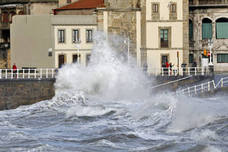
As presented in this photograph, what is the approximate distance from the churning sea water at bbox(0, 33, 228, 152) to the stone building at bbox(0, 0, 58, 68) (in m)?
17.1

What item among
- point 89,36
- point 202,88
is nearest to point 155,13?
point 89,36

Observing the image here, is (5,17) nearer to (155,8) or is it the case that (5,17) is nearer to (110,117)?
(155,8)

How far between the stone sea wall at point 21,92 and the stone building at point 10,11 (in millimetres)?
24442

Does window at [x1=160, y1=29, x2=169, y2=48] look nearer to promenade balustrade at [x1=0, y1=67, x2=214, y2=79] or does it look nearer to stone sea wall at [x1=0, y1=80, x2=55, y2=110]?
promenade balustrade at [x1=0, y1=67, x2=214, y2=79]

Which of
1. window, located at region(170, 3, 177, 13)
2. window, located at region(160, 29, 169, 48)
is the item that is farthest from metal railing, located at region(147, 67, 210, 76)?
window, located at region(170, 3, 177, 13)

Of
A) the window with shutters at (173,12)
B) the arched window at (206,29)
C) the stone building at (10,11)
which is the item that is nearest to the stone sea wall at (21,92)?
the window with shutters at (173,12)

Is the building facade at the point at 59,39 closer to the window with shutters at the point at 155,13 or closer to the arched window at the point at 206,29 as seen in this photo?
the window with shutters at the point at 155,13

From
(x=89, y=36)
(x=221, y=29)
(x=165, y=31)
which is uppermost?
(x=221, y=29)

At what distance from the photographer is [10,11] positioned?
80.6 metres

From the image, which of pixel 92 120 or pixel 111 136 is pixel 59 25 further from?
pixel 111 136

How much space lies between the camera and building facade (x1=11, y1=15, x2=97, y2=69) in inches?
2515

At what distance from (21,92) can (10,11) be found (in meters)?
29.7

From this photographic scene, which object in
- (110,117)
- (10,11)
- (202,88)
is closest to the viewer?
(110,117)

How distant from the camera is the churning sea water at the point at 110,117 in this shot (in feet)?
108
